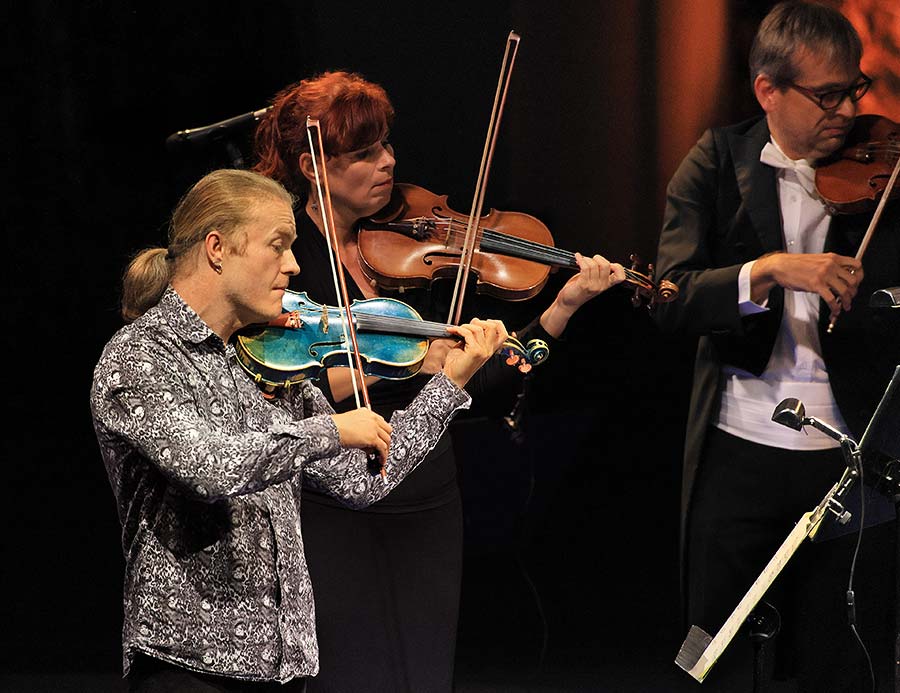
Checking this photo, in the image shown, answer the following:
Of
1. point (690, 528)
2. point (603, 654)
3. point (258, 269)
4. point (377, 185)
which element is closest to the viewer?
point (258, 269)

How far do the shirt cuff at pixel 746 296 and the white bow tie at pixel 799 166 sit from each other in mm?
210

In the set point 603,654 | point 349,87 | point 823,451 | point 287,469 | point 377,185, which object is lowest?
point 603,654

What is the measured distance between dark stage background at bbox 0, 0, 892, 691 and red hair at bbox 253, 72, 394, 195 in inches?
24.7

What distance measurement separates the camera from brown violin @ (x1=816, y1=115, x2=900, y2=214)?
2.32 meters

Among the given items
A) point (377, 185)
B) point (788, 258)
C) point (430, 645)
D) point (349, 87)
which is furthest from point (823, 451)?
point (349, 87)

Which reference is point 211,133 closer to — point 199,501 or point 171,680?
point 199,501

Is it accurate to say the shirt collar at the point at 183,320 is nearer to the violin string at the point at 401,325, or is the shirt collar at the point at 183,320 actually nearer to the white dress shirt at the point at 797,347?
the violin string at the point at 401,325

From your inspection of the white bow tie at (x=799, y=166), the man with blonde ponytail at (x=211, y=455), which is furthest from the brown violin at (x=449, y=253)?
the man with blonde ponytail at (x=211, y=455)

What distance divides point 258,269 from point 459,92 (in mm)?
1392

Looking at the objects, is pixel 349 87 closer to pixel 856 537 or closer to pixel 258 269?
pixel 258 269

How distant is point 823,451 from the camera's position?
8.10ft

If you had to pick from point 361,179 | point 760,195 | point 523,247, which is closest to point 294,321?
point 361,179

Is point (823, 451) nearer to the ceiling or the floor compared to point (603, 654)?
nearer to the ceiling

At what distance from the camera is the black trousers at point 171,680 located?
1598 millimetres
